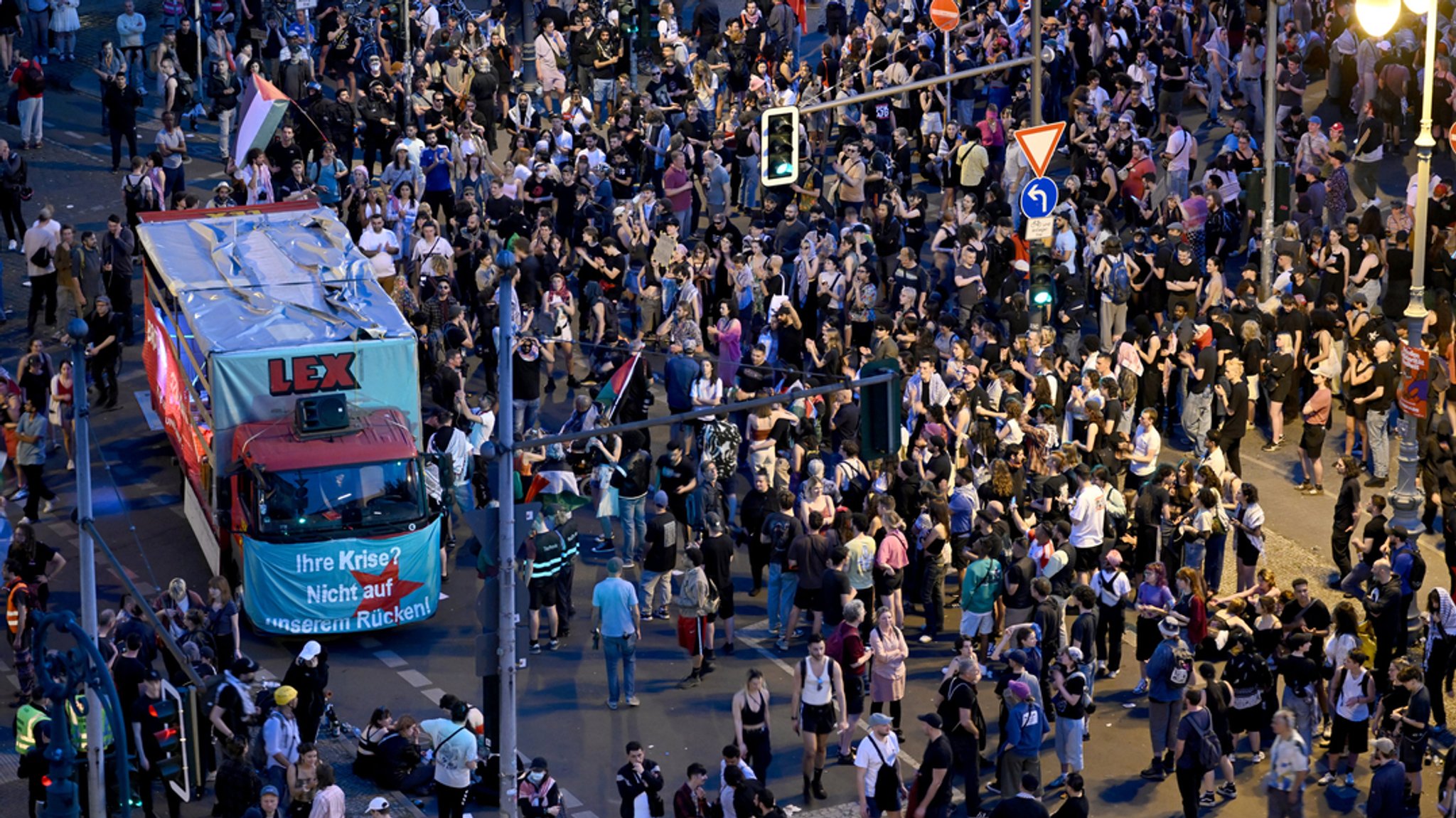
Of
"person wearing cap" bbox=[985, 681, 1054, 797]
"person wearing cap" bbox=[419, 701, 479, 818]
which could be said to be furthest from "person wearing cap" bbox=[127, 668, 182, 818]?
"person wearing cap" bbox=[985, 681, 1054, 797]

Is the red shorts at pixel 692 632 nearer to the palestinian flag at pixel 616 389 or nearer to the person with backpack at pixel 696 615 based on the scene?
the person with backpack at pixel 696 615

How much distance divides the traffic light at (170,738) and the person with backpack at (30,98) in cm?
2153

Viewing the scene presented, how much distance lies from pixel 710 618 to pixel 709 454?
3.32 meters

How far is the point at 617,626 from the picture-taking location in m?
24.2

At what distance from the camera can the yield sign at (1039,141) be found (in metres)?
27.5

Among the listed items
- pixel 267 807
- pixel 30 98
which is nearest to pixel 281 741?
pixel 267 807

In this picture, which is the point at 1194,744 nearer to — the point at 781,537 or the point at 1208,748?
the point at 1208,748

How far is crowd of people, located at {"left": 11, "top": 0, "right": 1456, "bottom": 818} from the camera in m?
22.8

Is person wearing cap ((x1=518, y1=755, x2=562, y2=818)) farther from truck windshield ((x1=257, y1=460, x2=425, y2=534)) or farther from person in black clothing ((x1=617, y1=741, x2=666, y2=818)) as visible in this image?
truck windshield ((x1=257, y1=460, x2=425, y2=534))

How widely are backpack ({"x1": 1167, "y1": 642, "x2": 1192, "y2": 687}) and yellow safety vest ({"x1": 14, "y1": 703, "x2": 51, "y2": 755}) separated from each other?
430 inches

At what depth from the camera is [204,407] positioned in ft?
89.0

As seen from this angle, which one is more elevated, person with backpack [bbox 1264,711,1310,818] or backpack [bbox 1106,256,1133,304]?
backpack [bbox 1106,256,1133,304]

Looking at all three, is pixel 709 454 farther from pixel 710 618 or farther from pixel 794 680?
pixel 794 680

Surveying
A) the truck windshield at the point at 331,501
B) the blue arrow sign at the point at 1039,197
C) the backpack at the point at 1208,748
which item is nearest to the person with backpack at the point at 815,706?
the backpack at the point at 1208,748
